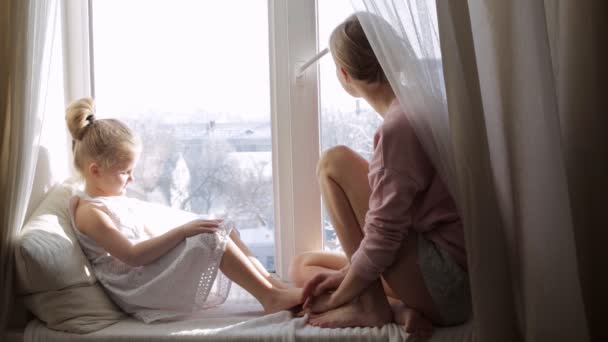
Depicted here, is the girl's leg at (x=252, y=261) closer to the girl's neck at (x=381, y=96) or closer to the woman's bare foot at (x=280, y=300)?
the woman's bare foot at (x=280, y=300)

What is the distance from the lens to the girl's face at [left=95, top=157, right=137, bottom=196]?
5.55 ft

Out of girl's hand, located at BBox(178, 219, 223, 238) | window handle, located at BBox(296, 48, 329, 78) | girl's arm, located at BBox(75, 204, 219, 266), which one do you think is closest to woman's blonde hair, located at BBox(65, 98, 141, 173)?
girl's arm, located at BBox(75, 204, 219, 266)

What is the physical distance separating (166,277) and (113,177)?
35cm

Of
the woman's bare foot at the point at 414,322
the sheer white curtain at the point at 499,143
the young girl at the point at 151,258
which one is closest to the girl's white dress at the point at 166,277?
the young girl at the point at 151,258

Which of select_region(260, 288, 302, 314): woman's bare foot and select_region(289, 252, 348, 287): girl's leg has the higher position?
select_region(289, 252, 348, 287): girl's leg

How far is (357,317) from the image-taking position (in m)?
1.45

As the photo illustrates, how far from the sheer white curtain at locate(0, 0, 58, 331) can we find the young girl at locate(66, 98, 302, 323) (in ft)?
0.64

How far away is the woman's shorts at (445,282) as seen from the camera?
1402mm

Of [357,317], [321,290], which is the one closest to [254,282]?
[321,290]

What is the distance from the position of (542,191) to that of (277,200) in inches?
34.0

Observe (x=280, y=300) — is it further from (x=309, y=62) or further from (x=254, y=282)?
(x=309, y=62)

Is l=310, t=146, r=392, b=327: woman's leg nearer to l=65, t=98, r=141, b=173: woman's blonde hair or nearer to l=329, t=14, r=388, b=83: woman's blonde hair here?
l=329, t=14, r=388, b=83: woman's blonde hair

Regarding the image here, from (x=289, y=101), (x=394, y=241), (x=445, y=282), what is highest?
(x=289, y=101)

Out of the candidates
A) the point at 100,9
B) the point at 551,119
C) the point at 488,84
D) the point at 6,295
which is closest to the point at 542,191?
the point at 551,119
